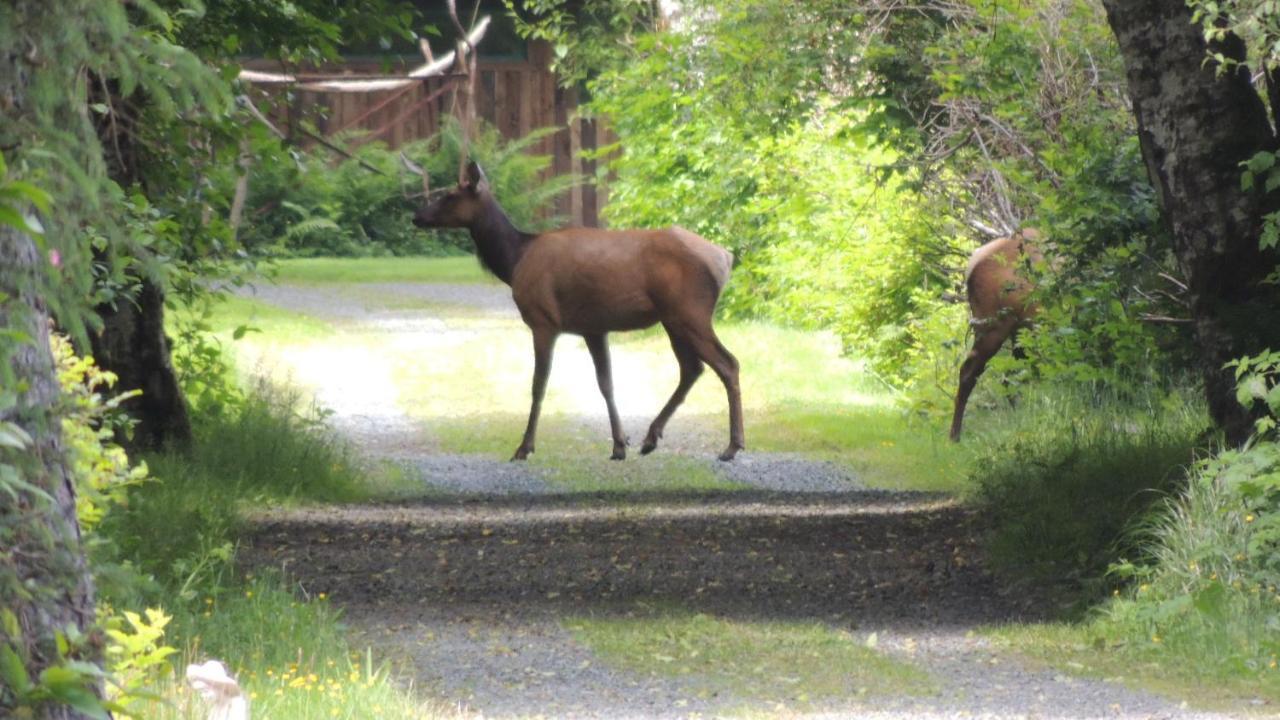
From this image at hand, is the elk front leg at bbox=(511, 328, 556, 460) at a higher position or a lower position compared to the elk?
lower

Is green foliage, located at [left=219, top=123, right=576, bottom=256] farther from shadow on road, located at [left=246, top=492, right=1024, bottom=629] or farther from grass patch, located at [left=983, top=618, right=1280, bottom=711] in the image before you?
grass patch, located at [left=983, top=618, right=1280, bottom=711]

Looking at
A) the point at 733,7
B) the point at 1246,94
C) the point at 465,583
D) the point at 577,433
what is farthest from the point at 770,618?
the point at 577,433

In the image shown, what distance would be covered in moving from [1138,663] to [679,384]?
808 cm

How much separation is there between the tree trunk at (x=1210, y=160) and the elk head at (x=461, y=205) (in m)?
7.48

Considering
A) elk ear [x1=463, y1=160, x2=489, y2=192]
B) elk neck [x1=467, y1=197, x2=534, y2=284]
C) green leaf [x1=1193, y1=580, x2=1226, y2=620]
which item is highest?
elk ear [x1=463, y1=160, x2=489, y2=192]

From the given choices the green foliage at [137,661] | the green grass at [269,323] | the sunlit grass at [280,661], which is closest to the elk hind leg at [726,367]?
the sunlit grass at [280,661]

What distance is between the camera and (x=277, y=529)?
37.5 feet

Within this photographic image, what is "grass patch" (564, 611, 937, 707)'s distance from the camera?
23.6 feet

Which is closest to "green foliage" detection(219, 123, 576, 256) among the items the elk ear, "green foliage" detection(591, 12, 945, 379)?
"green foliage" detection(591, 12, 945, 379)

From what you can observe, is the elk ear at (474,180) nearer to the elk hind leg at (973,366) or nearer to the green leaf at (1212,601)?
the elk hind leg at (973,366)

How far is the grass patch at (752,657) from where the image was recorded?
7195 mm

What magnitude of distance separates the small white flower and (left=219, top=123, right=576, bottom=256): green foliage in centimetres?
2411

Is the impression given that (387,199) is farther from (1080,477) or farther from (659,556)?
(1080,477)

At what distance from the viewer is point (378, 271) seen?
30375 millimetres
